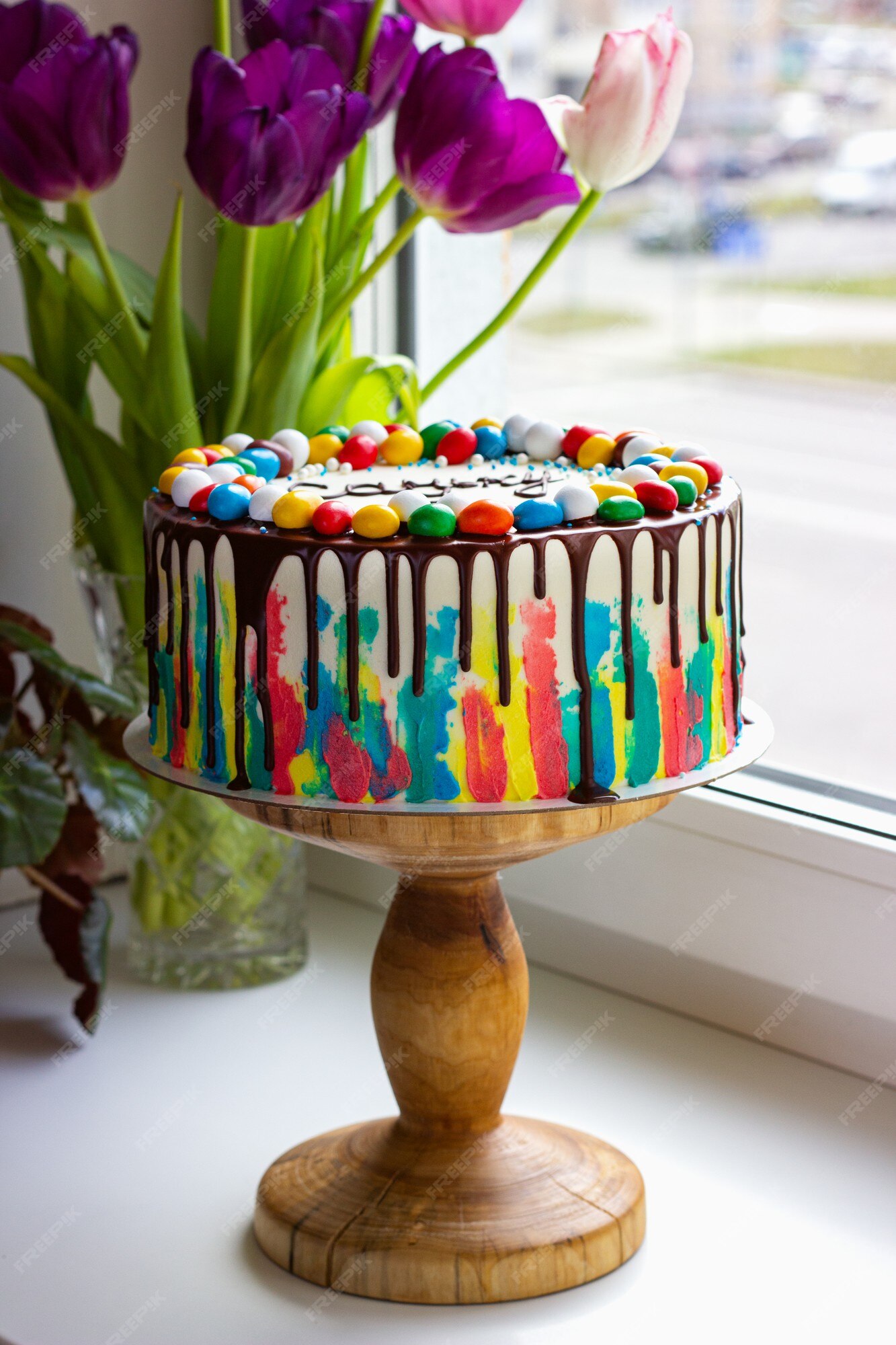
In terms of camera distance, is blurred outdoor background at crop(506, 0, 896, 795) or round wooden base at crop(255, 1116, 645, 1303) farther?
blurred outdoor background at crop(506, 0, 896, 795)

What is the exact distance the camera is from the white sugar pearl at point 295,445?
995mm

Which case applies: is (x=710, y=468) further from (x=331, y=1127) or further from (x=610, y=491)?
(x=331, y=1127)

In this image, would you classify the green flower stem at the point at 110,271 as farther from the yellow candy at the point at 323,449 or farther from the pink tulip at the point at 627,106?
the pink tulip at the point at 627,106

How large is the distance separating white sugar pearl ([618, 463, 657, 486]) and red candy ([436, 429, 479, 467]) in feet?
0.54

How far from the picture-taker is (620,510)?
0.80 meters

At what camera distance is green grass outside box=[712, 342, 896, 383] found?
1250 mm

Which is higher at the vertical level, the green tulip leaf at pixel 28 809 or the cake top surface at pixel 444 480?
the cake top surface at pixel 444 480

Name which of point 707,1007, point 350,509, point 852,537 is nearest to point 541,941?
point 707,1007

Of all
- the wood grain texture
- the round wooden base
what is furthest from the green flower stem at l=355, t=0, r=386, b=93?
the round wooden base

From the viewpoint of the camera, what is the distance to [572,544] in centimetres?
79

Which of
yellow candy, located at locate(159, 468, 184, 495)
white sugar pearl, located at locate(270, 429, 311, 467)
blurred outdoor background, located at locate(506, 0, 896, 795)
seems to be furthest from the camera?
blurred outdoor background, located at locate(506, 0, 896, 795)

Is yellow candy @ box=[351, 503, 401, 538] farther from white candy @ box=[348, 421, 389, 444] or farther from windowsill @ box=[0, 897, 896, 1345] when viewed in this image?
windowsill @ box=[0, 897, 896, 1345]

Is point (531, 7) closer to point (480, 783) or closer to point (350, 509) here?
point (350, 509)

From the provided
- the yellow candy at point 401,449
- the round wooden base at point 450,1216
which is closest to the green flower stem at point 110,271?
the yellow candy at point 401,449
